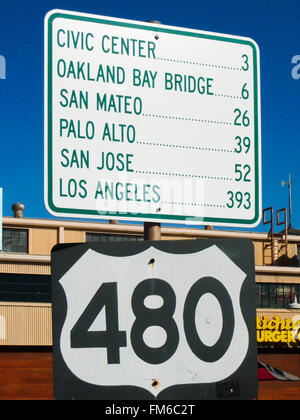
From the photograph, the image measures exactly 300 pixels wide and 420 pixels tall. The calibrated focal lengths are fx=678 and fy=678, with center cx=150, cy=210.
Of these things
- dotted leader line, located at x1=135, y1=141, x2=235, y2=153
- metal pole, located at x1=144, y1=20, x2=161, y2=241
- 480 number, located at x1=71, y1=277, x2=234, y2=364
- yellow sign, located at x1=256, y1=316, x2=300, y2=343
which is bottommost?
yellow sign, located at x1=256, y1=316, x2=300, y2=343

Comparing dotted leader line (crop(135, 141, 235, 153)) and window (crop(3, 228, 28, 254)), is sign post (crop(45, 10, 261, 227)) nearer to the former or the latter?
dotted leader line (crop(135, 141, 235, 153))

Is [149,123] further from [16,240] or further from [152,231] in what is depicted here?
[16,240]

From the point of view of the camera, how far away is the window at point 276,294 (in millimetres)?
59156

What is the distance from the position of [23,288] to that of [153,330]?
52.2 meters

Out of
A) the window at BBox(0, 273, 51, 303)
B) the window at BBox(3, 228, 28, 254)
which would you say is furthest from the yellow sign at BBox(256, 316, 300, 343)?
the window at BBox(3, 228, 28, 254)

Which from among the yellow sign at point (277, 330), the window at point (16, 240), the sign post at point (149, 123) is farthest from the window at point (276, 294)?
the sign post at point (149, 123)

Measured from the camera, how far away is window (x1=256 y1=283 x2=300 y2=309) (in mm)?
59156

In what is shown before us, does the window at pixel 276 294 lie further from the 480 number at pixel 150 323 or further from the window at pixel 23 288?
the 480 number at pixel 150 323

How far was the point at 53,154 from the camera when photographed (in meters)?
2.91

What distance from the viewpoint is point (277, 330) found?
58781 millimetres

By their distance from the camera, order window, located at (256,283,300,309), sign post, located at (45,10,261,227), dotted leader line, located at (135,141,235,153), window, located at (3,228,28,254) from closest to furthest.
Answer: sign post, located at (45,10,261,227) → dotted leader line, located at (135,141,235,153) → window, located at (3,228,28,254) → window, located at (256,283,300,309)

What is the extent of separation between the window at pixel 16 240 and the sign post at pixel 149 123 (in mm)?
54246

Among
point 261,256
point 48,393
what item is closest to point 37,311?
point 48,393
